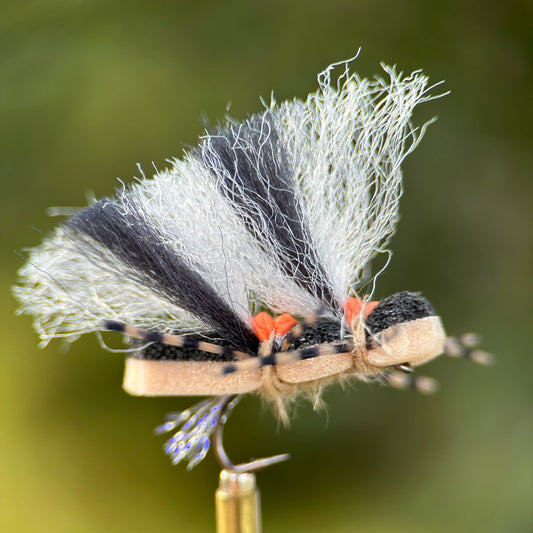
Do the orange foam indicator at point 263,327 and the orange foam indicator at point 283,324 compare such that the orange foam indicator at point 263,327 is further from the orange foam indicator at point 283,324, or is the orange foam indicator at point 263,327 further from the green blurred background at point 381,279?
the green blurred background at point 381,279

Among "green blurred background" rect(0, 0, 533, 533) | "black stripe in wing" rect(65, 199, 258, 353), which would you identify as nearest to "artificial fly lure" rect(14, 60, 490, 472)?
"black stripe in wing" rect(65, 199, 258, 353)

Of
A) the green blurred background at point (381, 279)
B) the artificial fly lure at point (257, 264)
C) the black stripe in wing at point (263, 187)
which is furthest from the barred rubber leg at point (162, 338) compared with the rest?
the green blurred background at point (381, 279)

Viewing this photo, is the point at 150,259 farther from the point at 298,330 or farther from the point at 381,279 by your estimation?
the point at 381,279

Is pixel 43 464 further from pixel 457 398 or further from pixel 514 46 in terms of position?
pixel 514 46

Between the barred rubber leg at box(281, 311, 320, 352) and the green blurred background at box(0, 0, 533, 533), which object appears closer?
the barred rubber leg at box(281, 311, 320, 352)

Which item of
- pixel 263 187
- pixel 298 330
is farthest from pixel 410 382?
pixel 263 187

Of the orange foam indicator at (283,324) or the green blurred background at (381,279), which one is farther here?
the green blurred background at (381,279)

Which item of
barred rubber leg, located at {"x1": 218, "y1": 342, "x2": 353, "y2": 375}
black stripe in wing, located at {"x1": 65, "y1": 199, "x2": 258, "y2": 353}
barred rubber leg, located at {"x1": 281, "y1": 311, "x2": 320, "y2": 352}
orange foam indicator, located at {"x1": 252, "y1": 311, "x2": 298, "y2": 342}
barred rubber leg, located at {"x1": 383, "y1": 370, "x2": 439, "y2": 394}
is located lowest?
barred rubber leg, located at {"x1": 383, "y1": 370, "x2": 439, "y2": 394}

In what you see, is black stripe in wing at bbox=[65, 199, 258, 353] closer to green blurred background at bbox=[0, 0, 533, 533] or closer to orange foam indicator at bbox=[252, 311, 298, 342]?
orange foam indicator at bbox=[252, 311, 298, 342]
